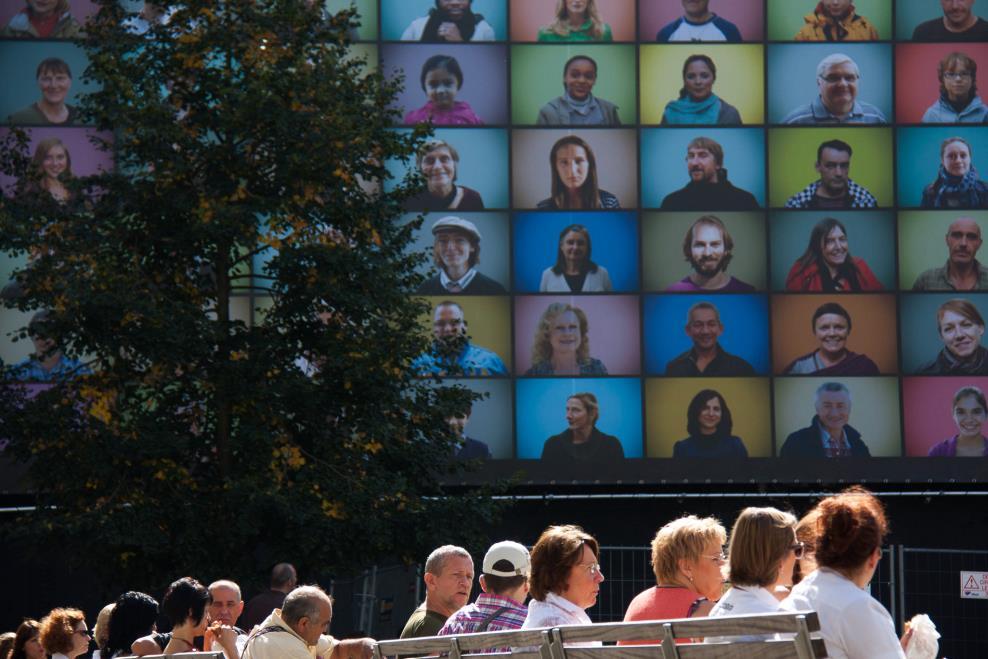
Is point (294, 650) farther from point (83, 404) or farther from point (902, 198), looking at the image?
point (902, 198)

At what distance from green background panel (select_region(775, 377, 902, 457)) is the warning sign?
6.29 m

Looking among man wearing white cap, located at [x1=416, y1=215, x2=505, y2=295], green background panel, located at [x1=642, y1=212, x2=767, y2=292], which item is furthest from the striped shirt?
green background panel, located at [x1=642, y1=212, x2=767, y2=292]

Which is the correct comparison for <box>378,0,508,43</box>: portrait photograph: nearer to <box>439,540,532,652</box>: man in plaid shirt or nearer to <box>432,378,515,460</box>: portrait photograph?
<box>432,378,515,460</box>: portrait photograph

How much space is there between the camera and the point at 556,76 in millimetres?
27125

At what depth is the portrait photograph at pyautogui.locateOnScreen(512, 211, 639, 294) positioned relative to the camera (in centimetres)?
2697

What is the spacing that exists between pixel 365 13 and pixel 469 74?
6.48 ft

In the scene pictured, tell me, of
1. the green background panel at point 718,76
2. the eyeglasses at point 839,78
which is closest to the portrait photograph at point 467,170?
the green background panel at point 718,76

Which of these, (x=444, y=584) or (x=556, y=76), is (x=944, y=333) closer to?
(x=556, y=76)

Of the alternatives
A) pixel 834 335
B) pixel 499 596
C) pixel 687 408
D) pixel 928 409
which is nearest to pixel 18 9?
pixel 687 408

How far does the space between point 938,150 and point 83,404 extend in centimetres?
1510

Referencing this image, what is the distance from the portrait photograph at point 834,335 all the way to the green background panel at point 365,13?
7883mm

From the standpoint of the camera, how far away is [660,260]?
27.0 m

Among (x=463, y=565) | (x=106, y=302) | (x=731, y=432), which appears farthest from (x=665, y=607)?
(x=731, y=432)

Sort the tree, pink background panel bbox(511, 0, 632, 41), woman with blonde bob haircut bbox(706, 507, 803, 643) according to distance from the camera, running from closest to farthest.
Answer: woman with blonde bob haircut bbox(706, 507, 803, 643), the tree, pink background panel bbox(511, 0, 632, 41)
